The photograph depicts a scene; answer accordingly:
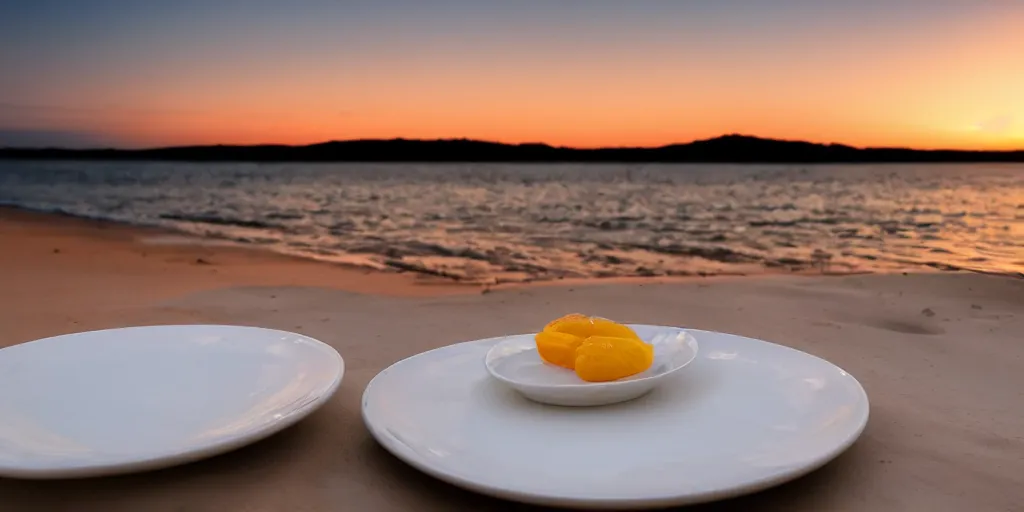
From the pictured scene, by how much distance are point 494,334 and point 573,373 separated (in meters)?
1.29

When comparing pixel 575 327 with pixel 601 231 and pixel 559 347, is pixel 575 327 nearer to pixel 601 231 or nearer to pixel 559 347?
pixel 559 347

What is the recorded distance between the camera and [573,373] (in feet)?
5.03

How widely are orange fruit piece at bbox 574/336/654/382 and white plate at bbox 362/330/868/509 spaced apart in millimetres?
68

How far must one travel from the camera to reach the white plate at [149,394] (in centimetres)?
124

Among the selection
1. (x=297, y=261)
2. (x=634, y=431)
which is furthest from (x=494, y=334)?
(x=297, y=261)

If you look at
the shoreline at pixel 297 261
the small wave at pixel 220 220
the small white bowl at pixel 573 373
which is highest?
the small white bowl at pixel 573 373

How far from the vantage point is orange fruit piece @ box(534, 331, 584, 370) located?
156 cm

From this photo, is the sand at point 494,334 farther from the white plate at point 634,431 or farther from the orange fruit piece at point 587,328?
the orange fruit piece at point 587,328

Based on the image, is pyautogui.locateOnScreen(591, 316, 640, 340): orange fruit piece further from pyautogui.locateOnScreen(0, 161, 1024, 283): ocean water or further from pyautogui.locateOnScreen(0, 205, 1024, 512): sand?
pyautogui.locateOnScreen(0, 161, 1024, 283): ocean water

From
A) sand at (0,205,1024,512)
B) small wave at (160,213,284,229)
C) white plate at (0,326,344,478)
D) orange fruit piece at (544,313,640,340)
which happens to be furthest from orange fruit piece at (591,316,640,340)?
small wave at (160,213,284,229)

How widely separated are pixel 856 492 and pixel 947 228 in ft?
33.4

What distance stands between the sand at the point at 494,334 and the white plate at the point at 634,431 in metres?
0.12

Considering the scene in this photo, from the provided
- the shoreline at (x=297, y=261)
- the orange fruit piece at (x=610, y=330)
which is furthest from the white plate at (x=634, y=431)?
the shoreline at (x=297, y=261)

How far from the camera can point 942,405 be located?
6.05 feet
